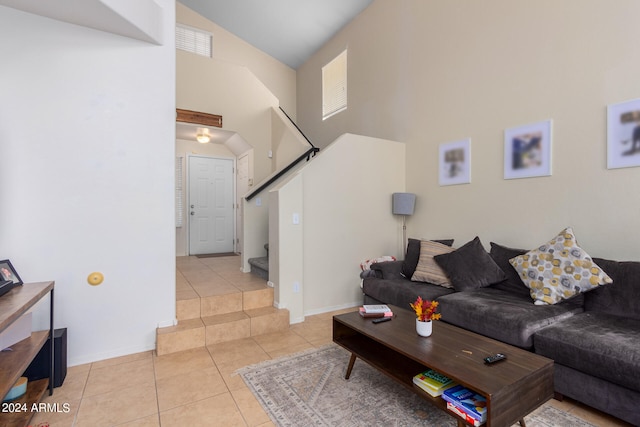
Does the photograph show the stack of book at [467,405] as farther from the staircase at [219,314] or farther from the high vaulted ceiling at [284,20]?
the high vaulted ceiling at [284,20]

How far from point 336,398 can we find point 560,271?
1.95 meters

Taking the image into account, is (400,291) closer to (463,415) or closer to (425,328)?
(425,328)

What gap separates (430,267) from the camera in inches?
128

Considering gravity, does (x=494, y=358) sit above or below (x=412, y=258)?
below

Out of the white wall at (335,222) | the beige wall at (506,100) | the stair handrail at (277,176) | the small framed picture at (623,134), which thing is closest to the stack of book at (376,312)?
the white wall at (335,222)

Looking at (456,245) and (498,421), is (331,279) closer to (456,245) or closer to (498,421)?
(456,245)

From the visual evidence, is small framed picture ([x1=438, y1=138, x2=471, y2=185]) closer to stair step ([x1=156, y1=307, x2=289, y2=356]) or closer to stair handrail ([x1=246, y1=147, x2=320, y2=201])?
stair handrail ([x1=246, y1=147, x2=320, y2=201])

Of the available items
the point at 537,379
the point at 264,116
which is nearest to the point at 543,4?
the point at 537,379

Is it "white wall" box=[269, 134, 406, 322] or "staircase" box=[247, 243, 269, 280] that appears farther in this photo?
"staircase" box=[247, 243, 269, 280]

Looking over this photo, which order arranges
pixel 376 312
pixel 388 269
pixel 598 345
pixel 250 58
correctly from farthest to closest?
1. pixel 250 58
2. pixel 388 269
3. pixel 376 312
4. pixel 598 345

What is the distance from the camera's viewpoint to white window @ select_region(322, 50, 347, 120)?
566 cm

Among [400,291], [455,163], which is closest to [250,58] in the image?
[455,163]

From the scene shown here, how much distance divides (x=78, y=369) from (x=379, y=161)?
369 centimetres

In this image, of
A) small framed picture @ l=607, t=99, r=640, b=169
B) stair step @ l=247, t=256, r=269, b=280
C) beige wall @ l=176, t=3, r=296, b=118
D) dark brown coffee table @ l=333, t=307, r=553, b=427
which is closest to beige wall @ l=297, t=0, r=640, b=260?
small framed picture @ l=607, t=99, r=640, b=169
